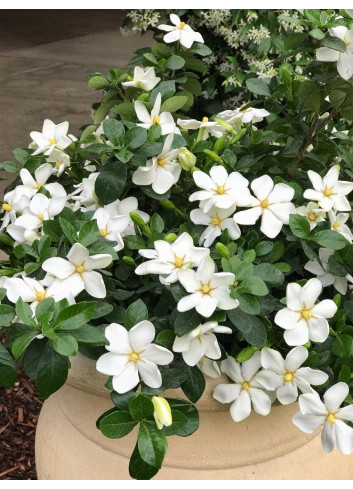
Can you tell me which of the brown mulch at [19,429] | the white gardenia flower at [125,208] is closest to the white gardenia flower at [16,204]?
the white gardenia flower at [125,208]

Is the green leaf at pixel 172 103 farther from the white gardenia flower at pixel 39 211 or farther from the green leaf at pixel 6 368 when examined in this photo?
the green leaf at pixel 6 368

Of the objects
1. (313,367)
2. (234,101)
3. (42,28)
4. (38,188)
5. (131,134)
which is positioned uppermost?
(131,134)

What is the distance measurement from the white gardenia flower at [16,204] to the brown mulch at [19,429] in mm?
802

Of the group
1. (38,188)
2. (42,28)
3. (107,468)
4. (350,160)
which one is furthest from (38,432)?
(42,28)

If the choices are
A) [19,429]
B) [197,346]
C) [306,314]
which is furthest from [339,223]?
[19,429]

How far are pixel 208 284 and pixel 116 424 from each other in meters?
0.17

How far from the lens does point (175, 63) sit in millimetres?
1066

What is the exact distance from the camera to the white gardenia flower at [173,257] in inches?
29.2

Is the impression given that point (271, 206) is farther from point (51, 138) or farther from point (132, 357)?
point (51, 138)

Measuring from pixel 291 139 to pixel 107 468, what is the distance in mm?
545

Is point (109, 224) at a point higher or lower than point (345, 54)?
lower

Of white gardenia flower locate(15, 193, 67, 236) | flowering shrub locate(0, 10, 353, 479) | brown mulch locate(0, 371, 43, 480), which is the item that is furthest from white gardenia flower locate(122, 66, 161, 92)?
brown mulch locate(0, 371, 43, 480)

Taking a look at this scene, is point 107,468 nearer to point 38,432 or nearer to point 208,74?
point 38,432

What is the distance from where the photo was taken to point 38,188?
98 cm
